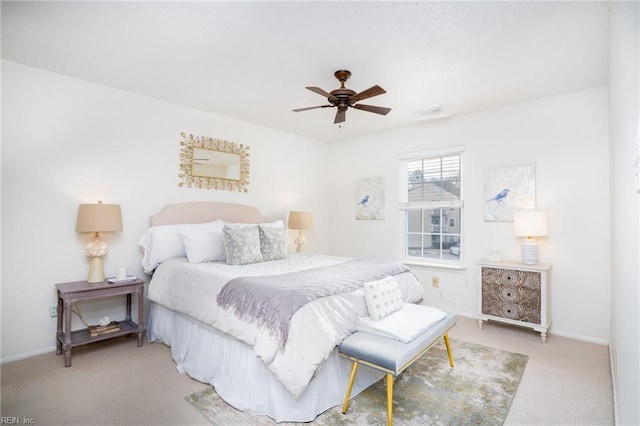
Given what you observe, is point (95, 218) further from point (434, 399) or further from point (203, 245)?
point (434, 399)

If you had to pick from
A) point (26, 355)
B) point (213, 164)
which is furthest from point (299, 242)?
point (26, 355)

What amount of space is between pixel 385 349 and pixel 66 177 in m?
3.17

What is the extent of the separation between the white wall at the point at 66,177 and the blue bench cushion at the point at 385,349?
8.39 ft

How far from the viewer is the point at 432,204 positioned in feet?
14.5

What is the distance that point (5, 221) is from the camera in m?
2.72

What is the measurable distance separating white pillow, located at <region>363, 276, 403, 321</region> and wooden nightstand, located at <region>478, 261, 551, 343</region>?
1.57 meters

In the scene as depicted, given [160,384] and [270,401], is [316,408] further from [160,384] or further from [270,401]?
[160,384]

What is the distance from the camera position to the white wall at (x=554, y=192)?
3.21 meters

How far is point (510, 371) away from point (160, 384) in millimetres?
2688

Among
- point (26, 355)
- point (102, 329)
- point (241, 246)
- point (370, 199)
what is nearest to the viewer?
point (26, 355)

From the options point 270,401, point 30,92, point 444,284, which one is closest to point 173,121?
point 30,92

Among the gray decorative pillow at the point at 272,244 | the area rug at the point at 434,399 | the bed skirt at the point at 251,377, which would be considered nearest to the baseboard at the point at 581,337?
the area rug at the point at 434,399

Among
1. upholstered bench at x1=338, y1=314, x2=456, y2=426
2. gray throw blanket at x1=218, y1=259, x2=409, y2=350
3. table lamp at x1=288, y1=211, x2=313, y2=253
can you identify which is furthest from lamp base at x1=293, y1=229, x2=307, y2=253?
upholstered bench at x1=338, y1=314, x2=456, y2=426

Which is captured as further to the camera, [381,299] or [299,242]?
[299,242]
